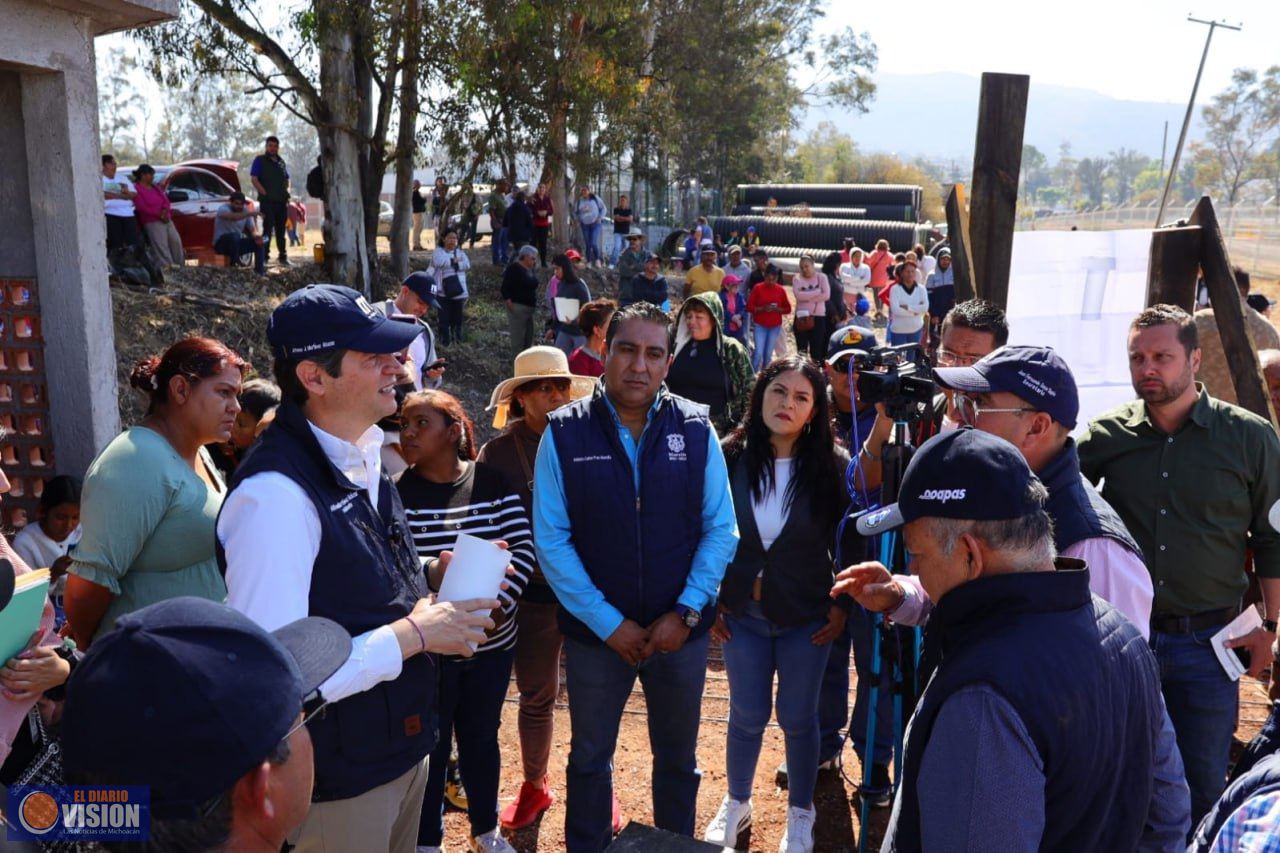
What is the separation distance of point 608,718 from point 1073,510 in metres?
1.69

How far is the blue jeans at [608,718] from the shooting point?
3.49m

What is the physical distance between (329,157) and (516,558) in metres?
11.3

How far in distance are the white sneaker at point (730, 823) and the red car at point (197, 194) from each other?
15.3 meters

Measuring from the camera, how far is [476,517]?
381cm

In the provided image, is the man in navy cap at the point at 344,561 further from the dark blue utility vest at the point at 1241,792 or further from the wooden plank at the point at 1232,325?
the wooden plank at the point at 1232,325

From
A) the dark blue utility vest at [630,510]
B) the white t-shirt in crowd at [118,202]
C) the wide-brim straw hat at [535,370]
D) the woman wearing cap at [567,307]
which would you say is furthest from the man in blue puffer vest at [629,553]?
the white t-shirt in crowd at [118,202]

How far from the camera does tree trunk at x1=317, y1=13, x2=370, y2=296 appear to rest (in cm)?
1312

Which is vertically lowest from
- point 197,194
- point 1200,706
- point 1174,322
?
point 1200,706

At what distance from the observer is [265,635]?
1.43 metres

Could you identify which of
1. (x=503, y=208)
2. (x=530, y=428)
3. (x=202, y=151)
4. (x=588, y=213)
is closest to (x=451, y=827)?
(x=530, y=428)

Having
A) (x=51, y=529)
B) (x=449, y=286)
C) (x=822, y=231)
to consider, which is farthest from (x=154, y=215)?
(x=822, y=231)

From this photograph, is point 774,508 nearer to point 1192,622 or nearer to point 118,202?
point 1192,622

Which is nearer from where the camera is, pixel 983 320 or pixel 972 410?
pixel 972 410

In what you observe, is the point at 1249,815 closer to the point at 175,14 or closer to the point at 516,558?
the point at 516,558
